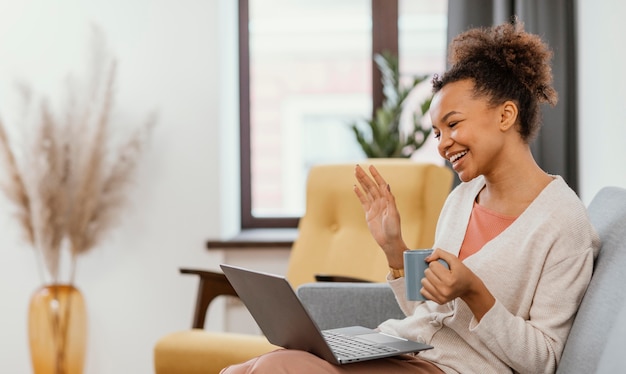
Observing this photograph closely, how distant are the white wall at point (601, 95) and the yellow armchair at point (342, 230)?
17.4 inches

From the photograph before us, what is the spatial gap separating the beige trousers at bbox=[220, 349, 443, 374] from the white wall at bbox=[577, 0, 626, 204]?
1003 mm

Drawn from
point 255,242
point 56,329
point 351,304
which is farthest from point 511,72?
point 56,329

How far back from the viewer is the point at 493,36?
5.82 feet

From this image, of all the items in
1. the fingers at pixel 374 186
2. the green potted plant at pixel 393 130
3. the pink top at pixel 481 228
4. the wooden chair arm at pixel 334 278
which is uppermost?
the green potted plant at pixel 393 130

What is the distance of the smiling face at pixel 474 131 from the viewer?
1.67 meters

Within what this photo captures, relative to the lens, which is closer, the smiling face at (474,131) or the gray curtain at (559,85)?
the smiling face at (474,131)

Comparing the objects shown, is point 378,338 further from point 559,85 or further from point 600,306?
point 559,85

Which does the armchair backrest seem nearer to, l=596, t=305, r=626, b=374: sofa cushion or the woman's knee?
the woman's knee

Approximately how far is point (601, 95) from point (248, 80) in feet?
5.96

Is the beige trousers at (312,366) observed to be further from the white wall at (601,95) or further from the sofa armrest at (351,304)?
the white wall at (601,95)

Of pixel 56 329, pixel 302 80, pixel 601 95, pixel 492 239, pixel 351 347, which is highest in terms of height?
pixel 302 80

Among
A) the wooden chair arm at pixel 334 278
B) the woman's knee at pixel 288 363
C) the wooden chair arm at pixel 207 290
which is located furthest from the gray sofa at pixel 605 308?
the wooden chair arm at pixel 207 290

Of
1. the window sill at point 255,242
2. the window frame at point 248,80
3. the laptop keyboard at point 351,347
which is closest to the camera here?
the laptop keyboard at point 351,347

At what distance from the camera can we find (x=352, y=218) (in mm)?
2957
